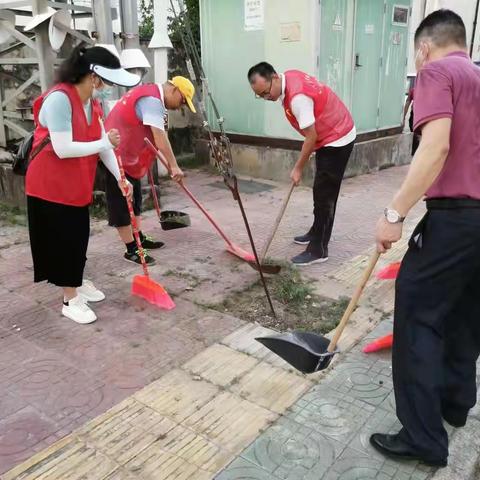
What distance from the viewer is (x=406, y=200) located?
1973 mm

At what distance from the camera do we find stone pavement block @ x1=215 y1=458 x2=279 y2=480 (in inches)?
84.7

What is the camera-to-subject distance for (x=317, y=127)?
14.3ft

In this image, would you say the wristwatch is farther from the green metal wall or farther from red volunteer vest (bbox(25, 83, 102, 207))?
the green metal wall

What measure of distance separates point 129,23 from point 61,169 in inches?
136

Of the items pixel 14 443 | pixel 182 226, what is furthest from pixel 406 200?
pixel 182 226

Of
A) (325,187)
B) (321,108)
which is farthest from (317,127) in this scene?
(325,187)

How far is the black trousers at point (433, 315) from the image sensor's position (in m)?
2.00

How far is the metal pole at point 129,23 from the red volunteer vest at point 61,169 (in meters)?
3.03

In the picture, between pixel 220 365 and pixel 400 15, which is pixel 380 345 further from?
pixel 400 15

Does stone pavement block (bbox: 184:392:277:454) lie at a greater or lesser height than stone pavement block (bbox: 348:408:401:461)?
lesser

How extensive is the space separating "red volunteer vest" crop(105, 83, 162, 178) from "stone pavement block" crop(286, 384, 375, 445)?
2.56 meters

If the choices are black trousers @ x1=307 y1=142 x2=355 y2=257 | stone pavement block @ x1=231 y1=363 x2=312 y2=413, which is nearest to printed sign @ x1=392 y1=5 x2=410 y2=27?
black trousers @ x1=307 y1=142 x2=355 y2=257

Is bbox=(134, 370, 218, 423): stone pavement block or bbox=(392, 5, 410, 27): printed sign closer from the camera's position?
bbox=(134, 370, 218, 423): stone pavement block

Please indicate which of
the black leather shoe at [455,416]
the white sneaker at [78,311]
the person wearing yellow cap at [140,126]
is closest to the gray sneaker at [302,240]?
the person wearing yellow cap at [140,126]
